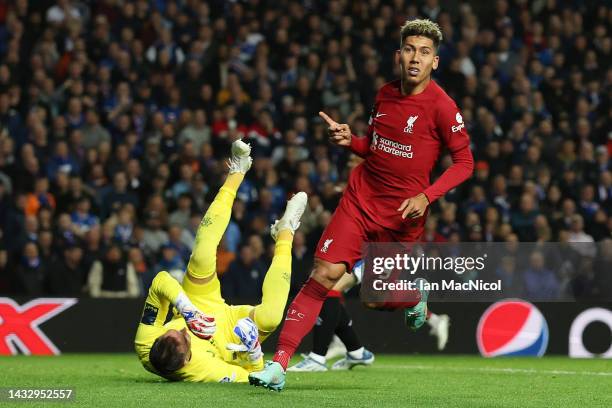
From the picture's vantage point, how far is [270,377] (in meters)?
8.35

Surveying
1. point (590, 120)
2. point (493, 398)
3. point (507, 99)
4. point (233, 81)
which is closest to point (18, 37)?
point (233, 81)


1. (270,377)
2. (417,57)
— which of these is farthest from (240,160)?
(270,377)

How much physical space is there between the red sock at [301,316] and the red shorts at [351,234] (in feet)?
0.83

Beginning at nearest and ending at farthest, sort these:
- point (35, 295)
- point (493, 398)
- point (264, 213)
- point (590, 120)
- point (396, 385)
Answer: point (493, 398), point (396, 385), point (35, 295), point (264, 213), point (590, 120)

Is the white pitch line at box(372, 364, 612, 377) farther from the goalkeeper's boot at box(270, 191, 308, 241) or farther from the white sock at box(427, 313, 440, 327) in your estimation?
the goalkeeper's boot at box(270, 191, 308, 241)

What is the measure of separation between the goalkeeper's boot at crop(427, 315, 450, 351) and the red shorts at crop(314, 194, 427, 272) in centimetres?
655

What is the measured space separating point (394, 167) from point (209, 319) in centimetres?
184

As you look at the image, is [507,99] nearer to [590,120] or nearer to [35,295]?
[590,120]

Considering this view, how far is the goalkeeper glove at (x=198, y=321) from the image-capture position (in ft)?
29.8

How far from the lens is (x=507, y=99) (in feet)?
66.5

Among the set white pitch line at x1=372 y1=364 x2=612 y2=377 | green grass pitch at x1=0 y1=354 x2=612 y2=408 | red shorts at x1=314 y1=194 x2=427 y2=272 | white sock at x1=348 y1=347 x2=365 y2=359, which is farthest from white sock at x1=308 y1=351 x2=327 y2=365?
red shorts at x1=314 y1=194 x2=427 y2=272

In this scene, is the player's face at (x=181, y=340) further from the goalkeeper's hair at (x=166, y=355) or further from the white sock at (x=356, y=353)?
the white sock at (x=356, y=353)

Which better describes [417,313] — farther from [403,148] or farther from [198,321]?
[198,321]

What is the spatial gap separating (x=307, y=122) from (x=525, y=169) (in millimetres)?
3533
